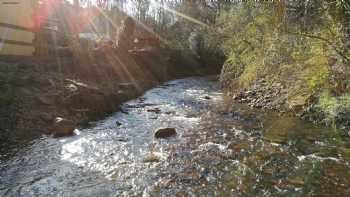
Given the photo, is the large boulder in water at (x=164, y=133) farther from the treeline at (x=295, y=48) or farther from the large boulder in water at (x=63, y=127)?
the treeline at (x=295, y=48)

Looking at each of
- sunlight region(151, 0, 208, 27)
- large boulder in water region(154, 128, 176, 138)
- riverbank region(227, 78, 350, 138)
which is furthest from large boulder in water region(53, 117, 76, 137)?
sunlight region(151, 0, 208, 27)

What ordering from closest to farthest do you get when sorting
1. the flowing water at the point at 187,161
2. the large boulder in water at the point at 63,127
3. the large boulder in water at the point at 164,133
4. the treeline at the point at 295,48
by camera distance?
the flowing water at the point at 187,161 → the large boulder in water at the point at 63,127 → the large boulder in water at the point at 164,133 → the treeline at the point at 295,48

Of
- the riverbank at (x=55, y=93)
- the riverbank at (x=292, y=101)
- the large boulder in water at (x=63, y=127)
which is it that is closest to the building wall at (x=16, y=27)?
the riverbank at (x=55, y=93)

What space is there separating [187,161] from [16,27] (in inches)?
473

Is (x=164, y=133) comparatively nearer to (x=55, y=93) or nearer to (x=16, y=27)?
(x=55, y=93)

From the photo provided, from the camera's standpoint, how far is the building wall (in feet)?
48.2

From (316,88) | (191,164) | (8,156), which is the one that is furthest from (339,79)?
(8,156)

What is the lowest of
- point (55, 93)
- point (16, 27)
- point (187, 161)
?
point (187, 161)

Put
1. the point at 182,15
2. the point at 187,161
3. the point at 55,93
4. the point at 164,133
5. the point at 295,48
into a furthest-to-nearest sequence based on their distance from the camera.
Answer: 1. the point at 182,15
2. the point at 295,48
3. the point at 55,93
4. the point at 164,133
5. the point at 187,161

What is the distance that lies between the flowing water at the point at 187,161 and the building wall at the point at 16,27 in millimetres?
6741

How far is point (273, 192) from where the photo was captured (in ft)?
20.0

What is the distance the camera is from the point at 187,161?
7.79 meters

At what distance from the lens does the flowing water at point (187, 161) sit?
20.7ft

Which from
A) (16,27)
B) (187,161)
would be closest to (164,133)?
(187,161)
